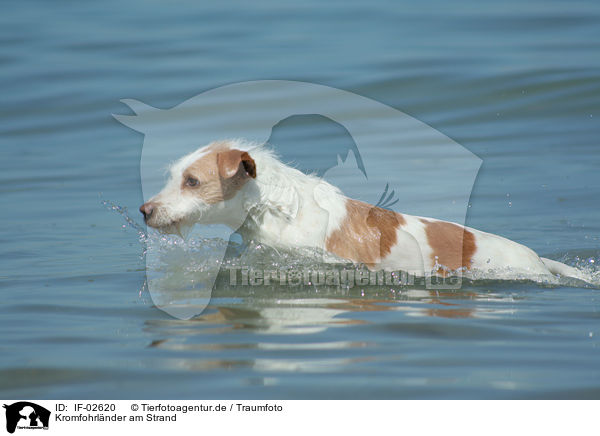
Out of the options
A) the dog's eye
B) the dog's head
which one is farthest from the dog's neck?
the dog's eye

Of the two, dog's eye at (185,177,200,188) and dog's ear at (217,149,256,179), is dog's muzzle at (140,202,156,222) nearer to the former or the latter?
dog's eye at (185,177,200,188)

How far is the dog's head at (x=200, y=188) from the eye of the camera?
5.35m

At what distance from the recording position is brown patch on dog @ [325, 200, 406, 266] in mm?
5633

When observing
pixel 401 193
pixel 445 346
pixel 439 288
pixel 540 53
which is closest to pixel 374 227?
pixel 439 288

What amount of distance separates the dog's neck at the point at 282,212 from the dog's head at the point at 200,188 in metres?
0.13

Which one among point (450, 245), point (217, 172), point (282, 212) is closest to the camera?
point (217, 172)

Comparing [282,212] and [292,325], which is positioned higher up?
[282,212]

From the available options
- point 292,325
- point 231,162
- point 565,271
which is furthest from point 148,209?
point 565,271

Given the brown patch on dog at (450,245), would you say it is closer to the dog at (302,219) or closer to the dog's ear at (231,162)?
the dog at (302,219)

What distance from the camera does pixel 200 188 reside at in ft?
17.8

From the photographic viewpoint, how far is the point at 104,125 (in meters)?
12.8

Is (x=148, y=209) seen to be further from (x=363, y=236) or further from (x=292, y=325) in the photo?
(x=363, y=236)

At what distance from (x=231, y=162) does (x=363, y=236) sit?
1080 millimetres

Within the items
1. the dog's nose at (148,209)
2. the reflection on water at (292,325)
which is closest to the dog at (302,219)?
the dog's nose at (148,209)
